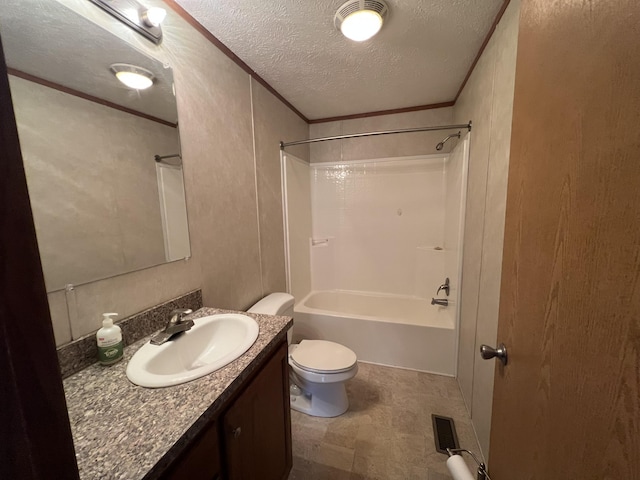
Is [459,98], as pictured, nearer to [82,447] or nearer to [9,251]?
[9,251]

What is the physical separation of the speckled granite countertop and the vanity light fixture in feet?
4.16

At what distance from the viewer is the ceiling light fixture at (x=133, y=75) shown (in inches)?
39.3

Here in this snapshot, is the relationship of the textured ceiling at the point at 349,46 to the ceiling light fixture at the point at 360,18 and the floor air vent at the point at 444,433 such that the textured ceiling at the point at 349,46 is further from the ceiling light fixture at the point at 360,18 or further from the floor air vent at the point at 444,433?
the floor air vent at the point at 444,433

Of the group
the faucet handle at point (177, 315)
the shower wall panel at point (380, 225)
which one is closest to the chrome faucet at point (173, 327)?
the faucet handle at point (177, 315)

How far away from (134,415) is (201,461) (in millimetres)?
213

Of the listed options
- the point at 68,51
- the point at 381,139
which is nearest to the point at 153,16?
the point at 68,51

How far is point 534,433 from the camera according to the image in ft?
1.90

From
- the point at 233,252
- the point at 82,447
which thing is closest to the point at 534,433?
the point at 82,447

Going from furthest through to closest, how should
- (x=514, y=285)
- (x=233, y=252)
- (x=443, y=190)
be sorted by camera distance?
(x=443, y=190), (x=233, y=252), (x=514, y=285)

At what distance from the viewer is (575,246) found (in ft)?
1.53

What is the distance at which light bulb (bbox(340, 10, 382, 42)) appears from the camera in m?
1.22

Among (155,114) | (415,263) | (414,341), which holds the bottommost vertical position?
(414,341)

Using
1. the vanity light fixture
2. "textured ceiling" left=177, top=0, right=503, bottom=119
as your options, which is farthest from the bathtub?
the vanity light fixture

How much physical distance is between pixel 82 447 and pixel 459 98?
112 inches
